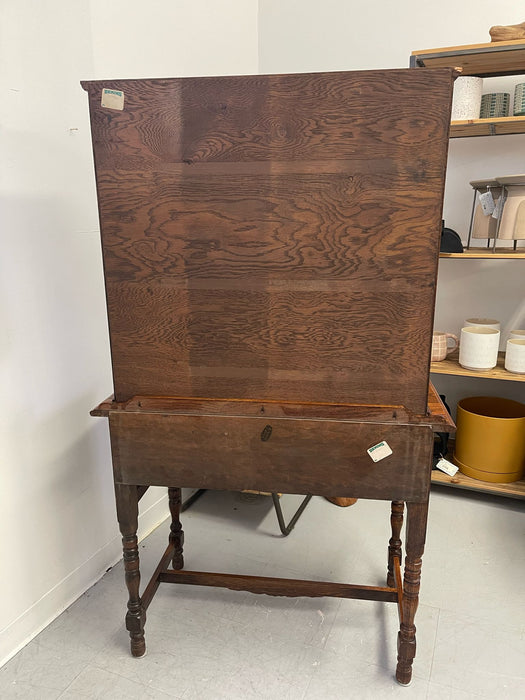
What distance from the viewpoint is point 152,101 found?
1.26m

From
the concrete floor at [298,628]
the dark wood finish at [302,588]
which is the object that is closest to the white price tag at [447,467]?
the concrete floor at [298,628]

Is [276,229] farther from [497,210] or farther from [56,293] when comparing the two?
[497,210]

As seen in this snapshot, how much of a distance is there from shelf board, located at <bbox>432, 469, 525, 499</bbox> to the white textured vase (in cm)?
163

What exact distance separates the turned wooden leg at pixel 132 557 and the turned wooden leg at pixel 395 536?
890 millimetres

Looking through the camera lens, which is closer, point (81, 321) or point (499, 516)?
point (81, 321)

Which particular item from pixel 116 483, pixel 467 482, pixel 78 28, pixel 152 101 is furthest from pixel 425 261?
pixel 467 482

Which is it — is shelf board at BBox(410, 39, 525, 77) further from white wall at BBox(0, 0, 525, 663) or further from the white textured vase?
white wall at BBox(0, 0, 525, 663)

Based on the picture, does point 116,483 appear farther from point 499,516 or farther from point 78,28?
point 499,516

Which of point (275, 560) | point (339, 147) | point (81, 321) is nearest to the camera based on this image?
point (339, 147)

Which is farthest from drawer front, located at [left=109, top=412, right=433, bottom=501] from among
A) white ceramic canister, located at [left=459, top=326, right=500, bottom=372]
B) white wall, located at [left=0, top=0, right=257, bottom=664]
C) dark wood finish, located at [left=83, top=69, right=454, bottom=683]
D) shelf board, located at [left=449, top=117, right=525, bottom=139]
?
shelf board, located at [left=449, top=117, right=525, bottom=139]

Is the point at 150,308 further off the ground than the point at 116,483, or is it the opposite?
the point at 150,308

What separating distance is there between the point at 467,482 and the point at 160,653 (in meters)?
1.59

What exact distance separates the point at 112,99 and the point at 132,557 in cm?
125

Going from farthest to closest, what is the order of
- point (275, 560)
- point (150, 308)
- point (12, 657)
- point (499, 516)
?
point (499, 516)
point (275, 560)
point (12, 657)
point (150, 308)
